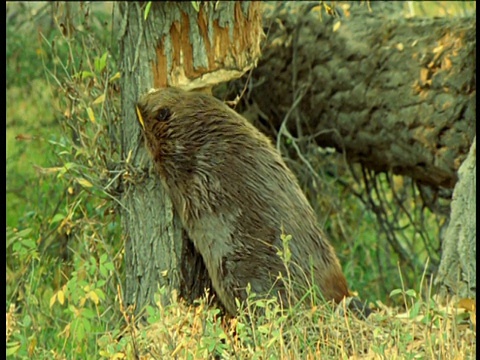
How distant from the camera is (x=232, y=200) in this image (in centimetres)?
457

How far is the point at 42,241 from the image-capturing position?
5.72 meters

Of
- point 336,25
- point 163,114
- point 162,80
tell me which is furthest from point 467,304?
point 336,25

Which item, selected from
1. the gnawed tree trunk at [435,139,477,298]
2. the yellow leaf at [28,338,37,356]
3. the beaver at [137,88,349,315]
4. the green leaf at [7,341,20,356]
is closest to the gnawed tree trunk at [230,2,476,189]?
the gnawed tree trunk at [435,139,477,298]

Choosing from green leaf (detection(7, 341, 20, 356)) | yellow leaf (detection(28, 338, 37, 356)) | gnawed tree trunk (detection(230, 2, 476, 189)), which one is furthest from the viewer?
gnawed tree trunk (detection(230, 2, 476, 189))

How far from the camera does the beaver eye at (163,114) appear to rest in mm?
4640

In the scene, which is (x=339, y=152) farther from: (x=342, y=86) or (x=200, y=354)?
(x=200, y=354)

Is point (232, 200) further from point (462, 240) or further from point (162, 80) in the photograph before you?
point (462, 240)

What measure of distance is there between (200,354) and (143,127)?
52.1 inches

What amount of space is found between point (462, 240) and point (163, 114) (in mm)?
1521

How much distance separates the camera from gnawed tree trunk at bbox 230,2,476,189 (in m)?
5.65

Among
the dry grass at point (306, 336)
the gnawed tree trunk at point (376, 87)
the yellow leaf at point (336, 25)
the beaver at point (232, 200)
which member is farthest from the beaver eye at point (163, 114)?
the yellow leaf at point (336, 25)

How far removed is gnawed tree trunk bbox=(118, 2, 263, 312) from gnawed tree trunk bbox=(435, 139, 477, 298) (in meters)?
1.15

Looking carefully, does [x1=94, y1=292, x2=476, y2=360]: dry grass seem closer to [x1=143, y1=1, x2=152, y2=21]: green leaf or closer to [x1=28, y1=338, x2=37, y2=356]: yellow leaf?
[x1=28, y1=338, x2=37, y2=356]: yellow leaf

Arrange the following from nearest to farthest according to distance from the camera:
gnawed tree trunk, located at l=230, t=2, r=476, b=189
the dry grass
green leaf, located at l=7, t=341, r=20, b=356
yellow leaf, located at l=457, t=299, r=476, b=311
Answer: the dry grass
green leaf, located at l=7, t=341, r=20, b=356
yellow leaf, located at l=457, t=299, r=476, b=311
gnawed tree trunk, located at l=230, t=2, r=476, b=189
